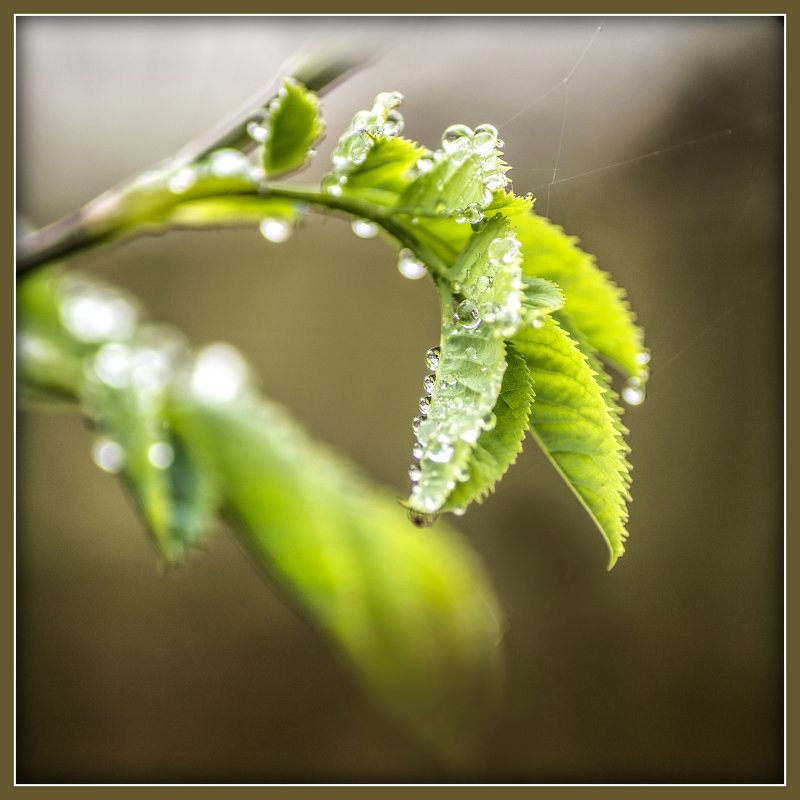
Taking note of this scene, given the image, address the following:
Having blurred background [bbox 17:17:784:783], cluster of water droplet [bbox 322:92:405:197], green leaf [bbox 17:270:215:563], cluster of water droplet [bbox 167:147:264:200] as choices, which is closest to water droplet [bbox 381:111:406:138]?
cluster of water droplet [bbox 322:92:405:197]

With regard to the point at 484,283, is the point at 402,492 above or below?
below

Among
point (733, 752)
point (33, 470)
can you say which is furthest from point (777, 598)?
point (33, 470)

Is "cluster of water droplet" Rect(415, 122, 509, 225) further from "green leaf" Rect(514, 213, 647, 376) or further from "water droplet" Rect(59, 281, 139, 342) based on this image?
"water droplet" Rect(59, 281, 139, 342)

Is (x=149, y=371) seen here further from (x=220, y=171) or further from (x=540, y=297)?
(x=540, y=297)

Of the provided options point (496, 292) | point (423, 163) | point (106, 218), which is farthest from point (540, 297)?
point (106, 218)

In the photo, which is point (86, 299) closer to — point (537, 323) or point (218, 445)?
point (218, 445)

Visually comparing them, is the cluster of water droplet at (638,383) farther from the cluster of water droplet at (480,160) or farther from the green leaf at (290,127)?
the green leaf at (290,127)
